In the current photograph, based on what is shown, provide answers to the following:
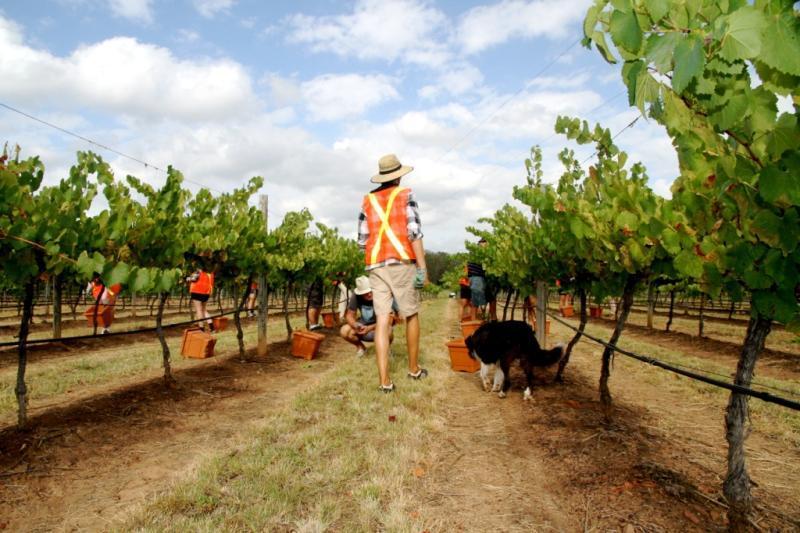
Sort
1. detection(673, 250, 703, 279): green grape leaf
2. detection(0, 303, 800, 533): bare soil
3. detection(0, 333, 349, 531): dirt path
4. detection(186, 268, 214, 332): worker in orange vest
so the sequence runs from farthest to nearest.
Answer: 1. detection(186, 268, 214, 332): worker in orange vest
2. detection(0, 333, 349, 531): dirt path
3. detection(0, 303, 800, 533): bare soil
4. detection(673, 250, 703, 279): green grape leaf

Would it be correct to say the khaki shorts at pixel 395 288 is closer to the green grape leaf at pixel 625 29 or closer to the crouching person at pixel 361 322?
the crouching person at pixel 361 322

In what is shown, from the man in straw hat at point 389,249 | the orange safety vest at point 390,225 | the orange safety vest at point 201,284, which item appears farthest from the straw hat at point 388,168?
the orange safety vest at point 201,284

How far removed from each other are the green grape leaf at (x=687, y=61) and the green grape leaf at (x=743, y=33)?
3 cm

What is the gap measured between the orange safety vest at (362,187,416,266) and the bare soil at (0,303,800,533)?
5.67 feet

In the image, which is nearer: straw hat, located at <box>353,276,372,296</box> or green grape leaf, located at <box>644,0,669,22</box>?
green grape leaf, located at <box>644,0,669,22</box>

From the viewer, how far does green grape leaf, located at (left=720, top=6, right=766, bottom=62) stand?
754 millimetres

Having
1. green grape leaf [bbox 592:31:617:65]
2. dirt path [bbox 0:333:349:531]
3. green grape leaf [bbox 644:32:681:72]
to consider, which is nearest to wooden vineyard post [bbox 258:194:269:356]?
dirt path [bbox 0:333:349:531]

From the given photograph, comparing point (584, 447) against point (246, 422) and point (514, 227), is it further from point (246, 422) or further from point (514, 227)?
point (514, 227)

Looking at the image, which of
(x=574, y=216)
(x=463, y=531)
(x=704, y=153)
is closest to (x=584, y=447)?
(x=463, y=531)

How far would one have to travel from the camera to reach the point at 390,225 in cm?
509

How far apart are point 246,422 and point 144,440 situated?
0.86 m

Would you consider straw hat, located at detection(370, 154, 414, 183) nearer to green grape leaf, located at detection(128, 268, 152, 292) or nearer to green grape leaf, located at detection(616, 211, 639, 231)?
green grape leaf, located at detection(128, 268, 152, 292)

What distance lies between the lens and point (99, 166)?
4832 millimetres

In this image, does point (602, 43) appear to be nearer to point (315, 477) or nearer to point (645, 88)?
point (645, 88)
